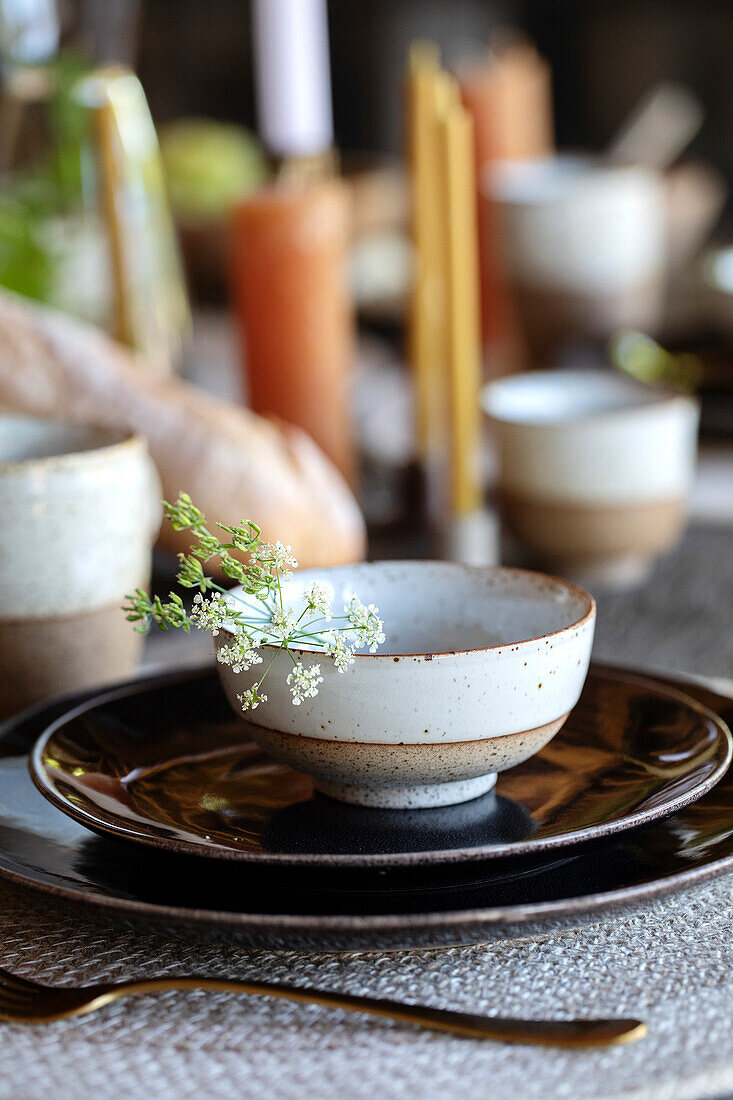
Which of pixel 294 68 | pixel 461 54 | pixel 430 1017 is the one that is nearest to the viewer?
pixel 430 1017

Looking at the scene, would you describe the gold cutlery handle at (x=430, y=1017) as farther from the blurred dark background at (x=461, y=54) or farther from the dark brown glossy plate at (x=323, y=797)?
the blurred dark background at (x=461, y=54)

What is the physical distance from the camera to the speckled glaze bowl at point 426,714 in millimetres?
424

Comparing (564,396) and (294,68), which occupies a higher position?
(294,68)

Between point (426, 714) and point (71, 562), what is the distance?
0.23m

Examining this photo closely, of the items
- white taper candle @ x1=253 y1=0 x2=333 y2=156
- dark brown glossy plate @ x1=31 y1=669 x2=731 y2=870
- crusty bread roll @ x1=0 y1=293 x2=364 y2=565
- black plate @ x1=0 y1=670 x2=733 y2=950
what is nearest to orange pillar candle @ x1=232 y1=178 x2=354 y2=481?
crusty bread roll @ x1=0 y1=293 x2=364 y2=565

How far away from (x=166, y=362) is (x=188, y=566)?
577mm

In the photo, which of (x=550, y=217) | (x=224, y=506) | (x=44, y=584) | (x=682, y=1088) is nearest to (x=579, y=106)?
(x=550, y=217)

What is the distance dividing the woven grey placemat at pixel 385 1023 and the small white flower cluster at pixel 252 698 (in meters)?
0.08

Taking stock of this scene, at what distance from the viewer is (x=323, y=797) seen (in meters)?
0.47

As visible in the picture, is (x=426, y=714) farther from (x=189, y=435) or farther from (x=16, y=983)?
(x=189, y=435)

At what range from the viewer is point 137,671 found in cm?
68

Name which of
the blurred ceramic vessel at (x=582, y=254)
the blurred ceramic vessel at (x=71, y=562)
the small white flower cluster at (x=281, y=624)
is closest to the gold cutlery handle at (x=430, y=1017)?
the small white flower cluster at (x=281, y=624)

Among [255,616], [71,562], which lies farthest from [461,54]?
[255,616]

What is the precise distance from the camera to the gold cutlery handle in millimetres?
365
